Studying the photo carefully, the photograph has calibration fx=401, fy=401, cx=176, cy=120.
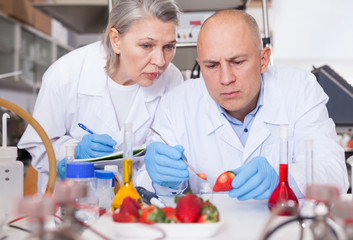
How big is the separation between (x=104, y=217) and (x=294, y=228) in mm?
474

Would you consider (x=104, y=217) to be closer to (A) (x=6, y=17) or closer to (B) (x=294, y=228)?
(B) (x=294, y=228)

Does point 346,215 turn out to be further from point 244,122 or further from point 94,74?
point 94,74

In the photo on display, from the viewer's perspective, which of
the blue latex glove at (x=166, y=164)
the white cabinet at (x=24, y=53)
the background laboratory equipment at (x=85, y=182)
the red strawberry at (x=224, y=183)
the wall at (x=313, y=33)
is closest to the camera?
the background laboratory equipment at (x=85, y=182)

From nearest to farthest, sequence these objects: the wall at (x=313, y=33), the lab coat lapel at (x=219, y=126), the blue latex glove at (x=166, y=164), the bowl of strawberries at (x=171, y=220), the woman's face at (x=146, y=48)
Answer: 1. the bowl of strawberries at (x=171, y=220)
2. the blue latex glove at (x=166, y=164)
3. the lab coat lapel at (x=219, y=126)
4. the woman's face at (x=146, y=48)
5. the wall at (x=313, y=33)

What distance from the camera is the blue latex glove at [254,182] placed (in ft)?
3.90

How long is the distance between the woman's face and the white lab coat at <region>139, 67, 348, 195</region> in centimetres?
17

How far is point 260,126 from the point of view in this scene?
165cm

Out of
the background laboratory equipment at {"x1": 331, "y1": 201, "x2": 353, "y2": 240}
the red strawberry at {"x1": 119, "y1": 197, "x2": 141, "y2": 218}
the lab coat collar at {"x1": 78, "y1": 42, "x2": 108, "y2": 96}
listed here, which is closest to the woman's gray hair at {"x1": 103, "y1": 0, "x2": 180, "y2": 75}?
the lab coat collar at {"x1": 78, "y1": 42, "x2": 108, "y2": 96}

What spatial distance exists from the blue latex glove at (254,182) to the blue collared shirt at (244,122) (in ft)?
1.53

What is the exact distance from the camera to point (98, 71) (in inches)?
80.3

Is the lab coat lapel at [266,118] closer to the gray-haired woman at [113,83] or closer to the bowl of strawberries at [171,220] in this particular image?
the gray-haired woman at [113,83]

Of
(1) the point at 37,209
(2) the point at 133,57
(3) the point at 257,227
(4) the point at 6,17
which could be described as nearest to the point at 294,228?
(3) the point at 257,227

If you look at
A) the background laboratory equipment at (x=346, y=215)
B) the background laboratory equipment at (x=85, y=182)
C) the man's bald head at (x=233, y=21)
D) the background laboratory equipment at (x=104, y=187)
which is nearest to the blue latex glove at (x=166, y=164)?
the background laboratory equipment at (x=104, y=187)

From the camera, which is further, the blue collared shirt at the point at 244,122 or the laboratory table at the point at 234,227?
the blue collared shirt at the point at 244,122
